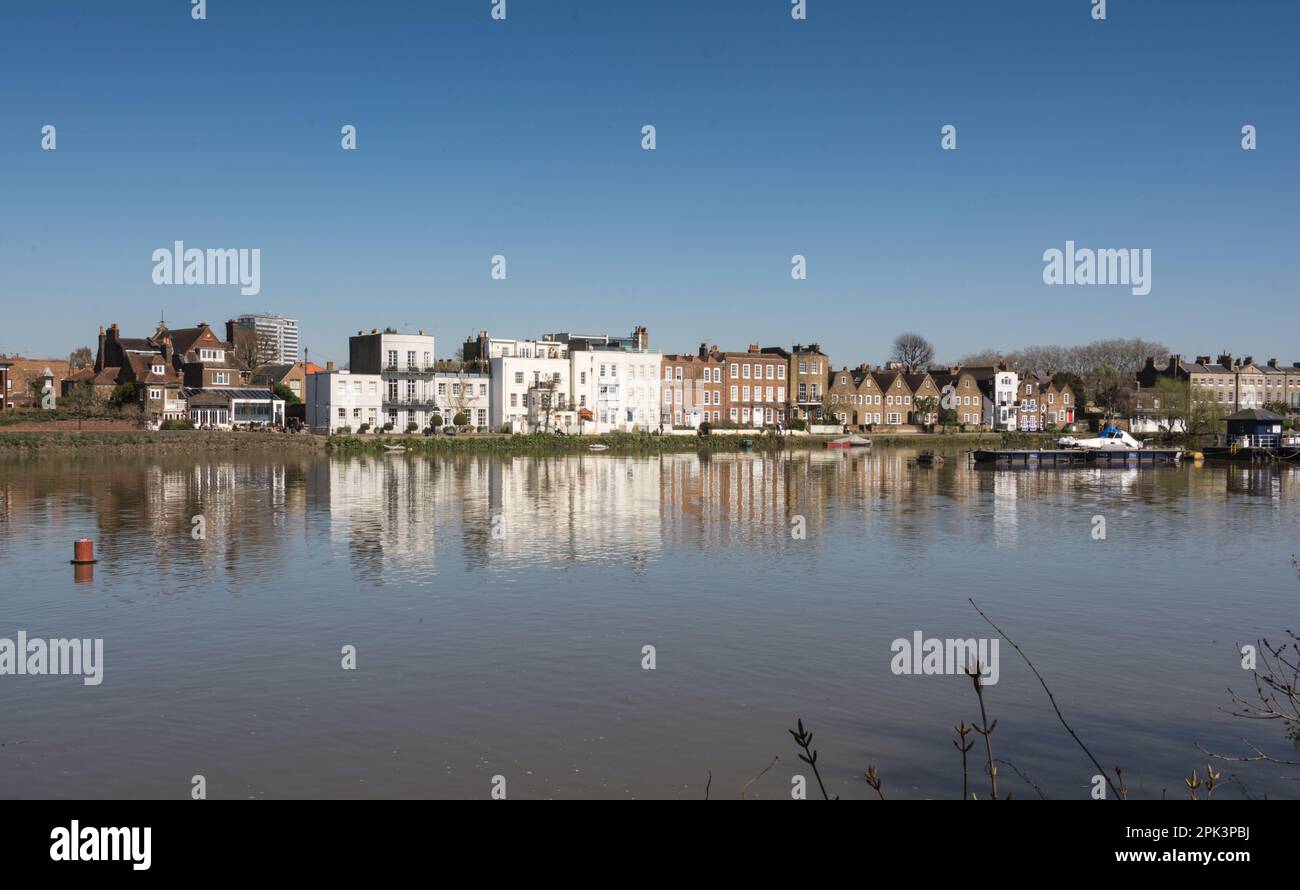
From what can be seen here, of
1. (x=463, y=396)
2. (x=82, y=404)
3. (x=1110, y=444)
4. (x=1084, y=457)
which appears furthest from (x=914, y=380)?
(x=82, y=404)

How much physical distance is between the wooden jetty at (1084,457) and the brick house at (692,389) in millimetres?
30758

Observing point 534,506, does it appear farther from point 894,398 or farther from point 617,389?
point 894,398

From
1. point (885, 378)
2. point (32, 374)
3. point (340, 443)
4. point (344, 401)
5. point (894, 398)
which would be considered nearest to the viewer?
point (340, 443)

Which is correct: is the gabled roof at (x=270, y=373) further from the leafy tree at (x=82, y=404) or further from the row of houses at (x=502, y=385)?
the leafy tree at (x=82, y=404)

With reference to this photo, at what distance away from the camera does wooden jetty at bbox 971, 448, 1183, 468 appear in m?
69.6

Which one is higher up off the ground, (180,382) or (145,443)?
(180,382)

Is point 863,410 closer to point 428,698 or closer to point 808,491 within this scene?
point 808,491

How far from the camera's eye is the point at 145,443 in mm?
67938

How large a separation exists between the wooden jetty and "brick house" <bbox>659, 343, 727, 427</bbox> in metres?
30.8

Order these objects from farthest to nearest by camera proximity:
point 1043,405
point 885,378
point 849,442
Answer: point 1043,405 → point 885,378 → point 849,442

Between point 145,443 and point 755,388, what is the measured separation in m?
55.4

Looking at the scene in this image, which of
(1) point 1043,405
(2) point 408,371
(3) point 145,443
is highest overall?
(2) point 408,371

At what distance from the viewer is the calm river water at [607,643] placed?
11.1 meters
